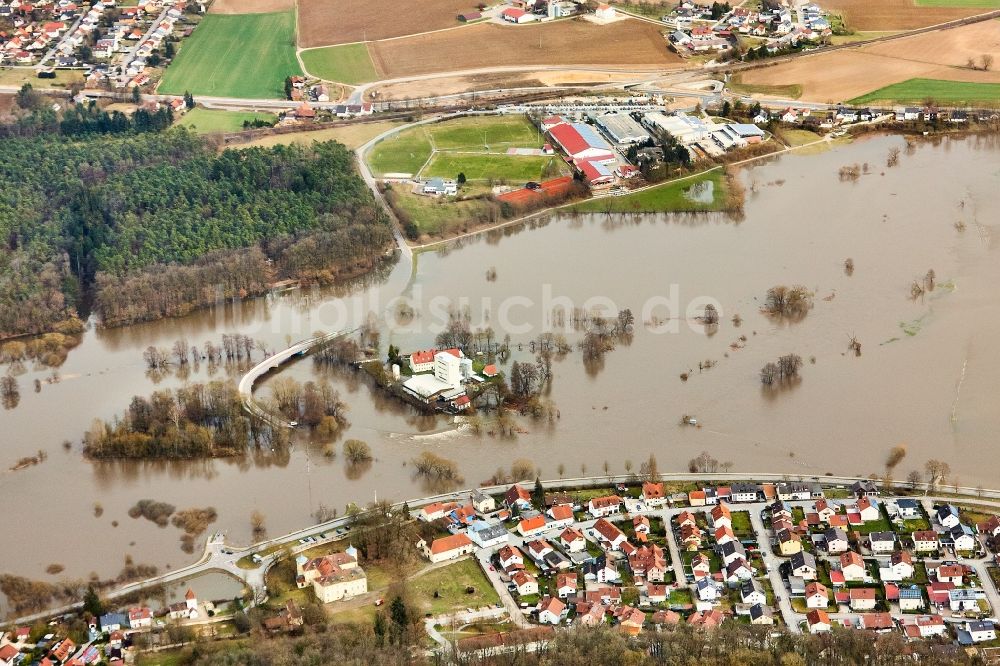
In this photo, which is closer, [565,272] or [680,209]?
[565,272]

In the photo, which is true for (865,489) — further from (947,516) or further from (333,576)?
(333,576)

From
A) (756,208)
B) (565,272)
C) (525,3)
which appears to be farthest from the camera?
(525,3)

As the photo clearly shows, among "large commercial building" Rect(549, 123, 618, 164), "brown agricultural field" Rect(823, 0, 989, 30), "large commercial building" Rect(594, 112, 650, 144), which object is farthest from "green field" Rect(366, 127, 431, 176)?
"brown agricultural field" Rect(823, 0, 989, 30)

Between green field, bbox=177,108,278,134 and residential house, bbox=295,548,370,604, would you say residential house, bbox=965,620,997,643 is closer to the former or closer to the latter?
residential house, bbox=295,548,370,604

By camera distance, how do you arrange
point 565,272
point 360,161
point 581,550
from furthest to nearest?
1. point 360,161
2. point 565,272
3. point 581,550

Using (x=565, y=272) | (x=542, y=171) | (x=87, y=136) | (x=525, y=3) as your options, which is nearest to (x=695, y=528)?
(x=565, y=272)

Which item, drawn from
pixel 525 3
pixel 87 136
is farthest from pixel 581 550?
pixel 525 3

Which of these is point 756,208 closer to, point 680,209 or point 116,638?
point 680,209
